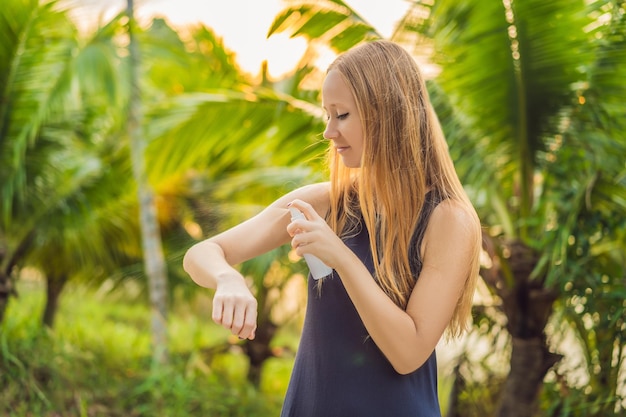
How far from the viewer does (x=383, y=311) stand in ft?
3.97

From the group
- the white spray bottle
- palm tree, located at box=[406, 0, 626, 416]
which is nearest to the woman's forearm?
the white spray bottle

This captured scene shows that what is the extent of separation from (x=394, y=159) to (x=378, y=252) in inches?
6.6

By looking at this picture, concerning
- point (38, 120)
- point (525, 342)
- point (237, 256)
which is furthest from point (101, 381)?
point (237, 256)

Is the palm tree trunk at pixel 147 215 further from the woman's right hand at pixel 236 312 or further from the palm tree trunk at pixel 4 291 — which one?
the woman's right hand at pixel 236 312

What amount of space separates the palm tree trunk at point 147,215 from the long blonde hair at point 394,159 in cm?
470

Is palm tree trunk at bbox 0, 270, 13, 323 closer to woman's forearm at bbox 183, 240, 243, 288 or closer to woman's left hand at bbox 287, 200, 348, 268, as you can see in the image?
woman's forearm at bbox 183, 240, 243, 288

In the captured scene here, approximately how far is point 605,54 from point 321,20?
1537mm

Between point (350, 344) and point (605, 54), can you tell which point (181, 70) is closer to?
point (605, 54)

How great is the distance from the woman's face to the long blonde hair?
12mm

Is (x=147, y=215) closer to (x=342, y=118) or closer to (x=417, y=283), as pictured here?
(x=342, y=118)

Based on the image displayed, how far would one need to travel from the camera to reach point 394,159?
139 centimetres

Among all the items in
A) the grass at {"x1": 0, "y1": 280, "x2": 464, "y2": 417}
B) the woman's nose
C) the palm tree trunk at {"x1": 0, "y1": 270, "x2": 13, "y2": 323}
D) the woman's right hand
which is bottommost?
the grass at {"x1": 0, "y1": 280, "x2": 464, "y2": 417}

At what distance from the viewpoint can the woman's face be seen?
4.52 feet

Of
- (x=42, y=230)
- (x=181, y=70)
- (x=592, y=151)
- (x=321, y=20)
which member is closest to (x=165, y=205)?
(x=181, y=70)
